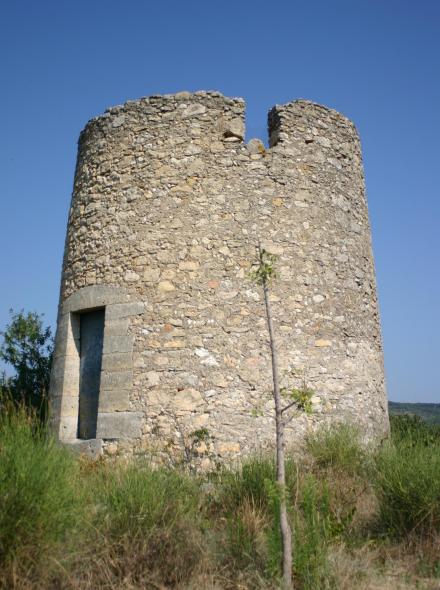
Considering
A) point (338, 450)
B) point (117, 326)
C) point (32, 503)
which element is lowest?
point (32, 503)

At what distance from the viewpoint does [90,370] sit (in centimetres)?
644

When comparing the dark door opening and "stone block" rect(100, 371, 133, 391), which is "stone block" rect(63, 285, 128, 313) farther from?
"stone block" rect(100, 371, 133, 391)

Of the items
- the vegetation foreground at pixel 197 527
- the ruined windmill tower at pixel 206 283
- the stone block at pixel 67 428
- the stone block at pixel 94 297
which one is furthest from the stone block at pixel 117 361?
the vegetation foreground at pixel 197 527

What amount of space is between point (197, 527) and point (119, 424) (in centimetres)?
195

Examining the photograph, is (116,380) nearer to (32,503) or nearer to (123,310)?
(123,310)

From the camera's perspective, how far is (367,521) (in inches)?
182

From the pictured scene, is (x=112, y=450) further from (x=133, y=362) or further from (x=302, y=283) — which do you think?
(x=302, y=283)

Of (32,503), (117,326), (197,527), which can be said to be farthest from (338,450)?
(32,503)

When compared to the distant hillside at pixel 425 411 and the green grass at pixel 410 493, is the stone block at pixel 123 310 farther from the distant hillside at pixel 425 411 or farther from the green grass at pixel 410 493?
the distant hillside at pixel 425 411

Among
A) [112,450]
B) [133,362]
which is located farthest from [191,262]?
[112,450]

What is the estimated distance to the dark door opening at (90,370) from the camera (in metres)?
6.26

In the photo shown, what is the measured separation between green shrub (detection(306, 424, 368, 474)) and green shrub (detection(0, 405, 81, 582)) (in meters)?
2.52

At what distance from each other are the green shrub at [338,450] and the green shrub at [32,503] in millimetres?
2520

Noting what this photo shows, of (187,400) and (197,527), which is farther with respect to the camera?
(187,400)
